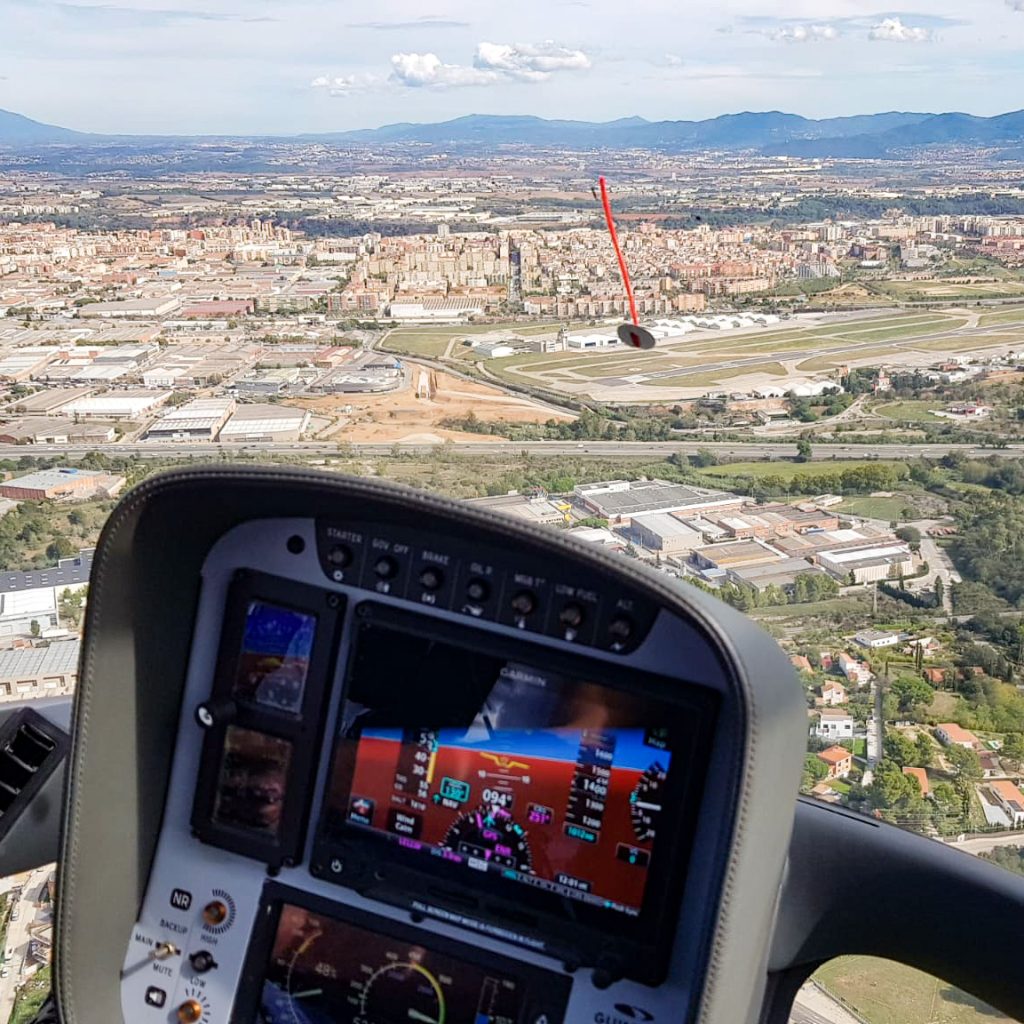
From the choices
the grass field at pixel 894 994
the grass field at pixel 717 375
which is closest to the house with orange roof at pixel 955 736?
the grass field at pixel 894 994

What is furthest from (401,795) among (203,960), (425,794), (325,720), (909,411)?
(909,411)

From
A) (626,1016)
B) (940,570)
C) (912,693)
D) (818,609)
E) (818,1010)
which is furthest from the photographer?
(940,570)

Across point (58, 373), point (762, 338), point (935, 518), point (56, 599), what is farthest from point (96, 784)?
point (58, 373)

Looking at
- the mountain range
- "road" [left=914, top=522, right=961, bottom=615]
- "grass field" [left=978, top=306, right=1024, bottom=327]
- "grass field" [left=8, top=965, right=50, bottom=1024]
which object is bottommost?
"grass field" [left=8, top=965, right=50, bottom=1024]

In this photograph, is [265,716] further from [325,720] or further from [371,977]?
[371,977]

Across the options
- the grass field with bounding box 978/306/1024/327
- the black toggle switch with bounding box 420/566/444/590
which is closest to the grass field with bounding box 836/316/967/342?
the grass field with bounding box 978/306/1024/327

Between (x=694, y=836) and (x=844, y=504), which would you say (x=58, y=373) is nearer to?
(x=844, y=504)

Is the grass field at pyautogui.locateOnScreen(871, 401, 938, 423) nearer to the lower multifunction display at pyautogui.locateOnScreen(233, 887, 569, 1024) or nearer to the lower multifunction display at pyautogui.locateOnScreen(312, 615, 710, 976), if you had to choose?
the lower multifunction display at pyautogui.locateOnScreen(312, 615, 710, 976)
